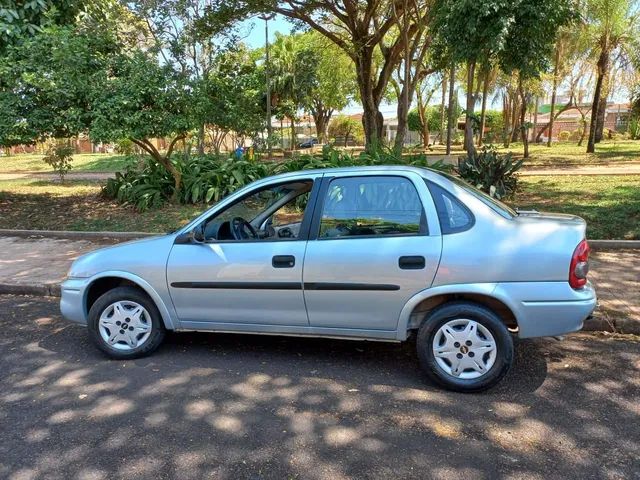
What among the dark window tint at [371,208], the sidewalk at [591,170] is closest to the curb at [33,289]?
the dark window tint at [371,208]

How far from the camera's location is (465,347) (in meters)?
3.70

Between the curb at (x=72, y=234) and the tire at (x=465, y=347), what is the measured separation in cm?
661

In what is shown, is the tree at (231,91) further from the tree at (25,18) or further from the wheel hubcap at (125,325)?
the wheel hubcap at (125,325)

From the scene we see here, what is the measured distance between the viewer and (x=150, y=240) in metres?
4.43

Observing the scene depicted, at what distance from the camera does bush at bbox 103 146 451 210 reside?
456 inches

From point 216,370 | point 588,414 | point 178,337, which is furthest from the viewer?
point 178,337

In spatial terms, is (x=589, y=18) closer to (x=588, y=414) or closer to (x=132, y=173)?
(x=132, y=173)

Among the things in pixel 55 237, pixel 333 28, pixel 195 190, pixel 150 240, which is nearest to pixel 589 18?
pixel 333 28

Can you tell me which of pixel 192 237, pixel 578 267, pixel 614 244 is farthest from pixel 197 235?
pixel 614 244

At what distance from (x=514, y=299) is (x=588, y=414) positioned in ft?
2.79

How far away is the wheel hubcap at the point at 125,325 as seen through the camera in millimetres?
4445

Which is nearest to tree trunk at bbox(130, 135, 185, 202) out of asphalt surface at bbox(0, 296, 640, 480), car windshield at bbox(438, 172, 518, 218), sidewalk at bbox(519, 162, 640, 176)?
asphalt surface at bbox(0, 296, 640, 480)

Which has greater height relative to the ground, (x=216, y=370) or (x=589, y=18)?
(x=589, y=18)

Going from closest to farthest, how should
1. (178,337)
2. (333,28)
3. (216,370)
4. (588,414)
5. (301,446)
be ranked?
(301,446)
(588,414)
(216,370)
(178,337)
(333,28)
